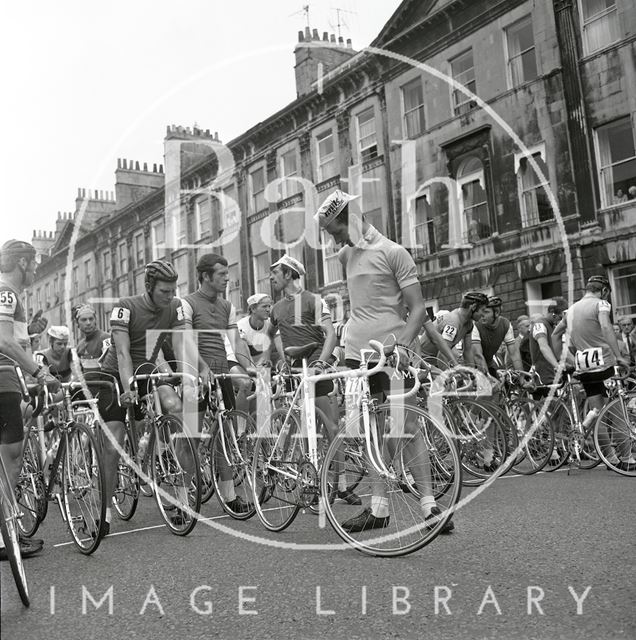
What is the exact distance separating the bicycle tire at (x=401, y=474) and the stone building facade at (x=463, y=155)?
14.7m

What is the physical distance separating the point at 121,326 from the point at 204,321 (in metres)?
0.83

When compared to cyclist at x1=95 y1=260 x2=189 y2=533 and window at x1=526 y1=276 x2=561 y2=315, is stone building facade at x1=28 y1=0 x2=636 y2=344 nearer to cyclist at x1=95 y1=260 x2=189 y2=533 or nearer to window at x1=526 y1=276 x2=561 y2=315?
window at x1=526 y1=276 x2=561 y2=315

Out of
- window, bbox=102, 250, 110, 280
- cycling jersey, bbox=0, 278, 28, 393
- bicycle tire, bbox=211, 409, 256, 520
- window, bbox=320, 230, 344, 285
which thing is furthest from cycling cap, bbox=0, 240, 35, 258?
window, bbox=102, 250, 110, 280

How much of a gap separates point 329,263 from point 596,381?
64.9 ft

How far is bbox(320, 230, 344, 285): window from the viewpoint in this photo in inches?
1082

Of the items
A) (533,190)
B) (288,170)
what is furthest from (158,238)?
(533,190)

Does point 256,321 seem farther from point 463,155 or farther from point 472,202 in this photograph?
point 463,155

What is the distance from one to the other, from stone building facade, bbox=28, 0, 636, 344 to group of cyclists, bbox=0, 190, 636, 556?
10.6 metres

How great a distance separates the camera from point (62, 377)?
946 centimetres

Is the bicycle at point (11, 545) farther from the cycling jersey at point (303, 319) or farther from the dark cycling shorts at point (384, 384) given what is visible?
the cycling jersey at point (303, 319)

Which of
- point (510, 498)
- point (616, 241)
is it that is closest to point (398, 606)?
point (510, 498)

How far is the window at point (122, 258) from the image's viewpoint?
42.7 meters

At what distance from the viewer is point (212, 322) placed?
679 centimetres

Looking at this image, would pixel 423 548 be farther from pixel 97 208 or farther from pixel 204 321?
pixel 97 208
